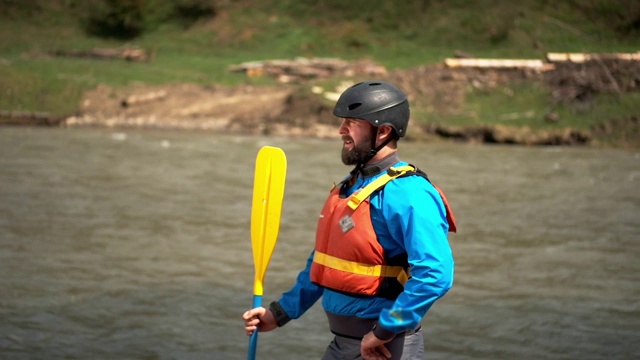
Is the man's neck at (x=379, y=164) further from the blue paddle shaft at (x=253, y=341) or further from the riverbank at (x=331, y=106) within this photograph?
the riverbank at (x=331, y=106)

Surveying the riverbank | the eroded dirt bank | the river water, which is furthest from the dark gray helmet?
the eroded dirt bank

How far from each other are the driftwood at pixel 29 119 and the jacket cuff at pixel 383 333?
791 inches

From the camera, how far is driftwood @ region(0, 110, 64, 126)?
74.0ft

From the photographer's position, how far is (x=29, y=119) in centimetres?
2264

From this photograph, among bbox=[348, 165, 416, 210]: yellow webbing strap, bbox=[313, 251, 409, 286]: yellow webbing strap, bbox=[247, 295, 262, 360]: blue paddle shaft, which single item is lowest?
bbox=[247, 295, 262, 360]: blue paddle shaft

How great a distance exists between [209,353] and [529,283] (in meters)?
3.34

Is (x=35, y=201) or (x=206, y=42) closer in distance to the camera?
(x=35, y=201)

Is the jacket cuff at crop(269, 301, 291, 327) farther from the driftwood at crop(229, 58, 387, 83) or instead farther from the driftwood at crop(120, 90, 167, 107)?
the driftwood at crop(229, 58, 387, 83)

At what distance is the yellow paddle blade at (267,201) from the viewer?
13.2 ft

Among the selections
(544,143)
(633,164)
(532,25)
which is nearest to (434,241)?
(633,164)

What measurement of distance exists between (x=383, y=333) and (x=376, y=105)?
0.72 meters

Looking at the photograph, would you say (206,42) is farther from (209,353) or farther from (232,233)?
(209,353)

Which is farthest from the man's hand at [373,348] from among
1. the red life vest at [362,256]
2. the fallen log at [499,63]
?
the fallen log at [499,63]

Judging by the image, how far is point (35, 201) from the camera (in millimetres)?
12805
